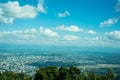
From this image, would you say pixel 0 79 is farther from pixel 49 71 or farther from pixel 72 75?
pixel 72 75

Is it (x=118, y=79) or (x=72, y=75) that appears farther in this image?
(x=118, y=79)

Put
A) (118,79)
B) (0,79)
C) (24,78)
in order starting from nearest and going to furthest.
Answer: (0,79), (24,78), (118,79)

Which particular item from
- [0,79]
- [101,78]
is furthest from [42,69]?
[101,78]

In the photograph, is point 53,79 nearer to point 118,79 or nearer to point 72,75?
point 72,75

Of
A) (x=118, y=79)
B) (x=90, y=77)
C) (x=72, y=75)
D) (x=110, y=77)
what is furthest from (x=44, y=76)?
(x=118, y=79)

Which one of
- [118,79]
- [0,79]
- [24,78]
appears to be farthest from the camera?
[118,79]

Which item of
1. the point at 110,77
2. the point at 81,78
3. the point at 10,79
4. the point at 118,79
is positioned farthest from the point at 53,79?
the point at 118,79

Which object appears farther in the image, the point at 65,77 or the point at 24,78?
the point at 24,78
